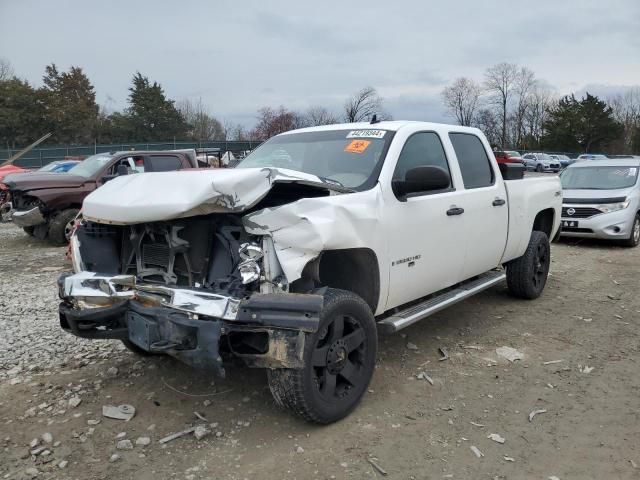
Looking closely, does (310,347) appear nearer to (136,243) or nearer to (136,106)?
(136,243)

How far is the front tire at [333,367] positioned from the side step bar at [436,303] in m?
0.31

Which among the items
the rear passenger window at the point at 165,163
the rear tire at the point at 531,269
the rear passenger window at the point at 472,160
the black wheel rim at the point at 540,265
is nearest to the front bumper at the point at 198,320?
the rear passenger window at the point at 472,160

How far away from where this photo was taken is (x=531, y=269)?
592 centimetres

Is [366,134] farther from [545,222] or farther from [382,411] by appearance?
[545,222]

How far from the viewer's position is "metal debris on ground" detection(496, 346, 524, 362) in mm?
4449

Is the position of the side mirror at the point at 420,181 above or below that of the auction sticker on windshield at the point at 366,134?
below

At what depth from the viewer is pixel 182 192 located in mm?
2971

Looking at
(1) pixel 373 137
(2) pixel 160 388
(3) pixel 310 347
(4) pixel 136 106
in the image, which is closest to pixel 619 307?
(1) pixel 373 137

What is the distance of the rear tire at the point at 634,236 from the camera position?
32.1 ft

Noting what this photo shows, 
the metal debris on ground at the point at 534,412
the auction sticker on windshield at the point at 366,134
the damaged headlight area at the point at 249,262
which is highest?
the auction sticker on windshield at the point at 366,134

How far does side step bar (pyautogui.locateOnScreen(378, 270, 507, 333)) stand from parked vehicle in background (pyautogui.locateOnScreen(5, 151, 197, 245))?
668cm

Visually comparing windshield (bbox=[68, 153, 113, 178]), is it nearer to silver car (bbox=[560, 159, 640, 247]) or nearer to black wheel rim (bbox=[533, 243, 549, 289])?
black wheel rim (bbox=[533, 243, 549, 289])

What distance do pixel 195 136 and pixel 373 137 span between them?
177ft

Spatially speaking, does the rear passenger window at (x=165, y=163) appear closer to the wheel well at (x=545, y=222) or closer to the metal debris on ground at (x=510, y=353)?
the wheel well at (x=545, y=222)
